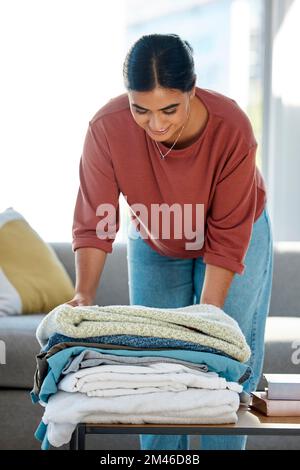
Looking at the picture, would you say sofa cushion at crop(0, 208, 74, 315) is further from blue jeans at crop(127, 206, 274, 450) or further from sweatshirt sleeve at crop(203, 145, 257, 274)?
sweatshirt sleeve at crop(203, 145, 257, 274)

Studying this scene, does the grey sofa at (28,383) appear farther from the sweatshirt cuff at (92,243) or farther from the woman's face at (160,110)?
the woman's face at (160,110)

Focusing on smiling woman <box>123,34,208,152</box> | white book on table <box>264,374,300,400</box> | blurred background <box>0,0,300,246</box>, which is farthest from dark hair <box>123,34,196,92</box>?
blurred background <box>0,0,300,246</box>

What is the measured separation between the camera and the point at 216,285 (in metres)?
1.90

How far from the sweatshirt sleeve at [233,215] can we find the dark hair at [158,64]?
0.83 feet

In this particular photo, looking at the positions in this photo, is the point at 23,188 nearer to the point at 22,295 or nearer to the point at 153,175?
the point at 22,295

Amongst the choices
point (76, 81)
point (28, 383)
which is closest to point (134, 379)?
point (28, 383)

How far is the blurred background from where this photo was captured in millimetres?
4066

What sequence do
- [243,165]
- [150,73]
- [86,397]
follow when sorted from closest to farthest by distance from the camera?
[86,397] < [150,73] < [243,165]

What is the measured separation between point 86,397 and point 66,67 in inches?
113

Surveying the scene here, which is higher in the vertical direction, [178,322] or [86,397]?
[178,322]

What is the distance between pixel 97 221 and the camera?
1957 millimetres

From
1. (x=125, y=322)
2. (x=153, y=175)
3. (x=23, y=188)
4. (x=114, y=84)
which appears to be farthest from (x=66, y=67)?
(x=125, y=322)

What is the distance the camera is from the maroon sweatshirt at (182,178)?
1.93 meters

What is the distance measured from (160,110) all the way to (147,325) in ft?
1.53
